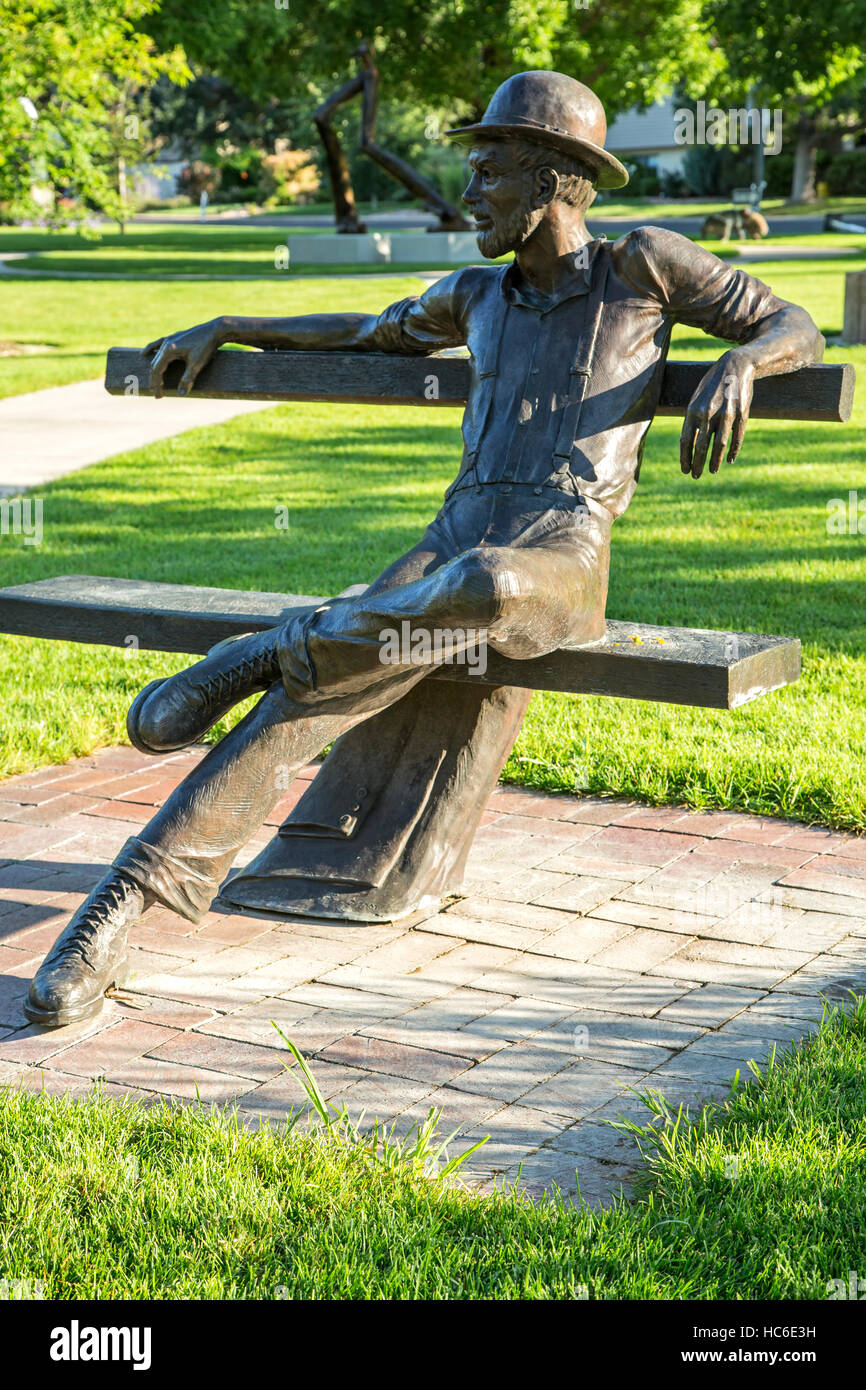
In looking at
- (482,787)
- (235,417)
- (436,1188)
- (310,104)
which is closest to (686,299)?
(482,787)

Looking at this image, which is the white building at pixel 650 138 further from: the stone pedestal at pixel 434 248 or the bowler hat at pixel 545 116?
the bowler hat at pixel 545 116

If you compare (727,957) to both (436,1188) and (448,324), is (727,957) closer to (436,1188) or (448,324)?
(436,1188)

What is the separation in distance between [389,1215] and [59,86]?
16035 millimetres

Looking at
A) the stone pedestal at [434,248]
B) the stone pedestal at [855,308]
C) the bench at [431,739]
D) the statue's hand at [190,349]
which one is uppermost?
the stone pedestal at [434,248]

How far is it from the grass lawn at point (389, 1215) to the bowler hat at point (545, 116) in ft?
7.20

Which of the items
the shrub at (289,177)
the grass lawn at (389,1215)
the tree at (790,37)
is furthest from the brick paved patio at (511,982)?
the shrub at (289,177)

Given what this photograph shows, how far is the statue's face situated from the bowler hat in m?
0.05

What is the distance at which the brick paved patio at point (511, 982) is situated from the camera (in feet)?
10.4

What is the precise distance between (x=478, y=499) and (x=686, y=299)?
69cm

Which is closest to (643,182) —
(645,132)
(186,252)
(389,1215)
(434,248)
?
(645,132)

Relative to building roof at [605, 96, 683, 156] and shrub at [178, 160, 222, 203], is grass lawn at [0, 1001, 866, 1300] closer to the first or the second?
building roof at [605, 96, 683, 156]

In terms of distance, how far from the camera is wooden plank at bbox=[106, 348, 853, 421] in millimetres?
4027

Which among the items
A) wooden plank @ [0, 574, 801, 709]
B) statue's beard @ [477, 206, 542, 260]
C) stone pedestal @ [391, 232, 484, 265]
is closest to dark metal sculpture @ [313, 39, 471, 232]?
stone pedestal @ [391, 232, 484, 265]

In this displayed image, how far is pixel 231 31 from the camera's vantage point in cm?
2728
